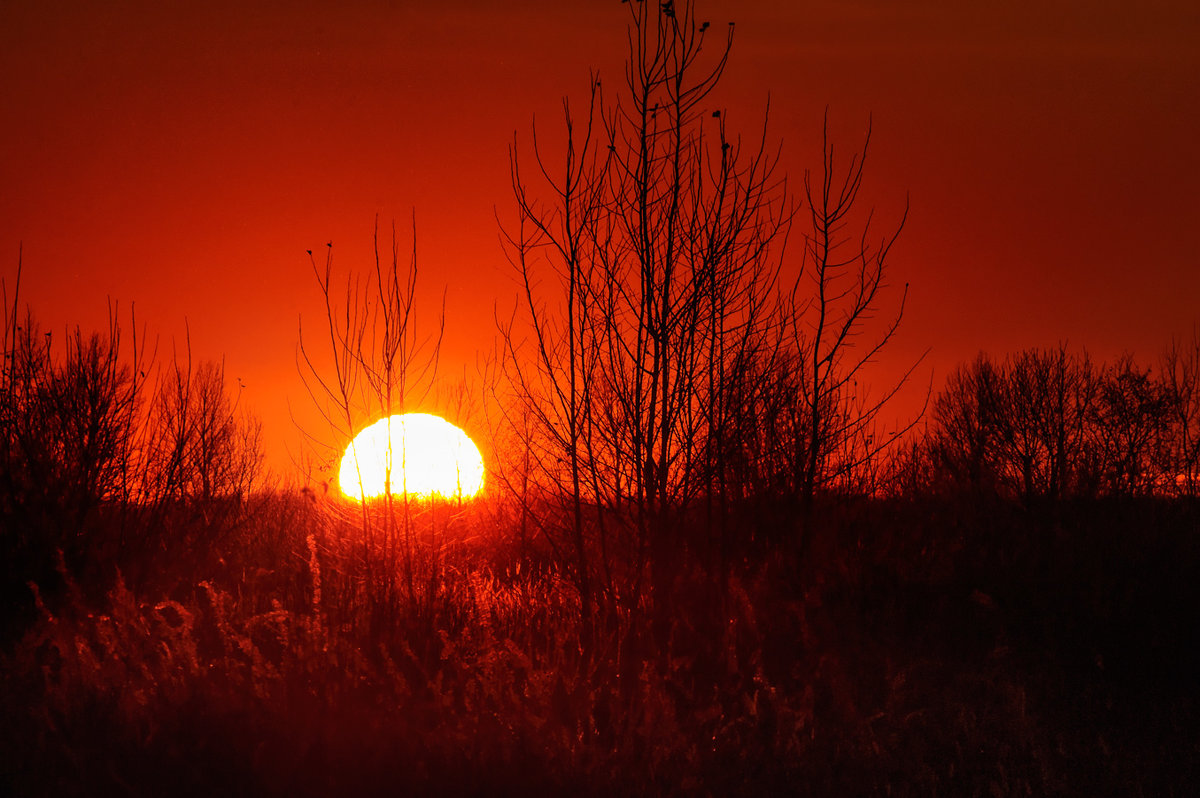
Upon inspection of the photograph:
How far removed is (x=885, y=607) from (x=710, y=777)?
420 centimetres

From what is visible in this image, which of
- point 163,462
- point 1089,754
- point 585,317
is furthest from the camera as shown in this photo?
point 163,462

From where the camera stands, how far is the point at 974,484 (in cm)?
2206

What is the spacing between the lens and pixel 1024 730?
15.6ft

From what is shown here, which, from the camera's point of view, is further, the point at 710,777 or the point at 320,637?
the point at 320,637

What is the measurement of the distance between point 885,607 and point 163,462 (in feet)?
22.3

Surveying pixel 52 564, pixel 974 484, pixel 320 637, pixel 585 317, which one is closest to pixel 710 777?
pixel 320 637

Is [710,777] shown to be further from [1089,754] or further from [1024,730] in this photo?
[1089,754]

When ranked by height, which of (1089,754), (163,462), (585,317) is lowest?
(1089,754)

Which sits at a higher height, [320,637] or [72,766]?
[320,637]

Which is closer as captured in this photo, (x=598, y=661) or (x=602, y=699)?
(x=602, y=699)

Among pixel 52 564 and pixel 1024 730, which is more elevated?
pixel 52 564

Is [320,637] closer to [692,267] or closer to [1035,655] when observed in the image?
[692,267]

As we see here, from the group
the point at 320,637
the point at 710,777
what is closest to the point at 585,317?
the point at 320,637

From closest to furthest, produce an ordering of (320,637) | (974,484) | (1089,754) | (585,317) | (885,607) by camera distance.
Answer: (1089,754), (320,637), (585,317), (885,607), (974,484)
